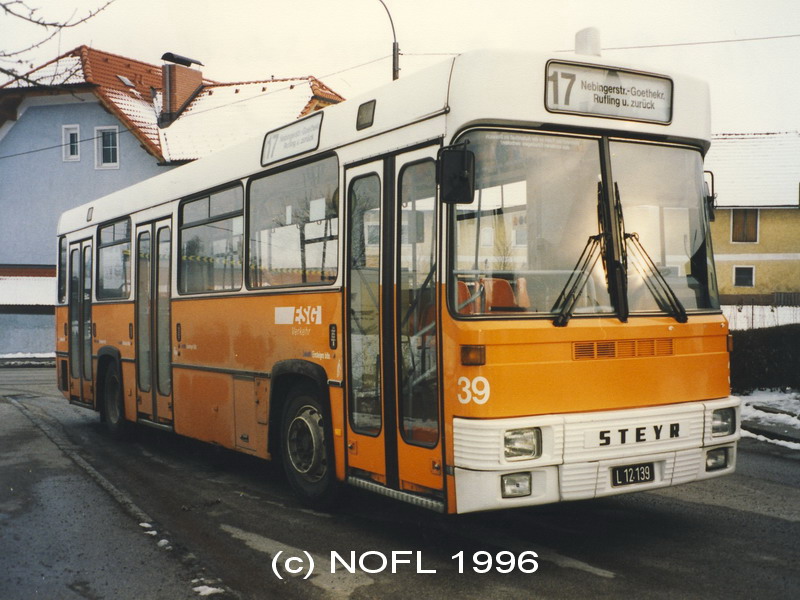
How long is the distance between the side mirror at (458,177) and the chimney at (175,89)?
34324 mm

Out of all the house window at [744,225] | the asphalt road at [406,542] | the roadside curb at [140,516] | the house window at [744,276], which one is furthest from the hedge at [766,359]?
the house window at [744,225]

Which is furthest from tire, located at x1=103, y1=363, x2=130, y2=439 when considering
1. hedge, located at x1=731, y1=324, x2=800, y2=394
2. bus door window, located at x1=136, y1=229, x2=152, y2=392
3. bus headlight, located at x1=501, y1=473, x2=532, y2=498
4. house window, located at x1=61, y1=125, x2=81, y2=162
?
house window, located at x1=61, y1=125, x2=81, y2=162

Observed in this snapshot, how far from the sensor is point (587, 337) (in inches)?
224

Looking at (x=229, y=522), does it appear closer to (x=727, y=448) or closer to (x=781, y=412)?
(x=727, y=448)

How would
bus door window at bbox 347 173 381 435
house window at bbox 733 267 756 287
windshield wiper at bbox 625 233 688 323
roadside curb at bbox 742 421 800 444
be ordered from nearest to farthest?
windshield wiper at bbox 625 233 688 323, bus door window at bbox 347 173 381 435, roadside curb at bbox 742 421 800 444, house window at bbox 733 267 756 287

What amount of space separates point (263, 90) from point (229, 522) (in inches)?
1306

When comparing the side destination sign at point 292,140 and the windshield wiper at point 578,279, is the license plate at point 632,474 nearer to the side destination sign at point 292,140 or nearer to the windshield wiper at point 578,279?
the windshield wiper at point 578,279

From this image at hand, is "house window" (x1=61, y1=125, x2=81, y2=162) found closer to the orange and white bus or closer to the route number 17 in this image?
the orange and white bus

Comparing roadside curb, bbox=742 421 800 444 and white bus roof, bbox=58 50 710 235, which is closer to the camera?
white bus roof, bbox=58 50 710 235

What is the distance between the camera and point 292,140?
7.90 meters

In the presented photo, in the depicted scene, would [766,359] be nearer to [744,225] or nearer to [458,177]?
[458,177]

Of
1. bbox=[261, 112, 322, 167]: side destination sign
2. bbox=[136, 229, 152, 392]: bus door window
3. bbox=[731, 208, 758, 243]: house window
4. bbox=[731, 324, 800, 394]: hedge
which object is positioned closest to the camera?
bbox=[261, 112, 322, 167]: side destination sign

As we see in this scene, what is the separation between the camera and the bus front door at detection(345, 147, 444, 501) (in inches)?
233

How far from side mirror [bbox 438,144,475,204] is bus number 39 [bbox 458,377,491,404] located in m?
1.08
